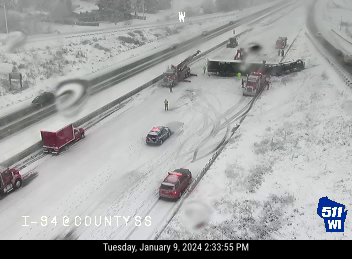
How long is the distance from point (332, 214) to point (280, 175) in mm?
6134

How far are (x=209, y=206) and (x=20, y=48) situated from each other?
4715 centimetres

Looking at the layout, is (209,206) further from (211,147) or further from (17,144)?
(17,144)

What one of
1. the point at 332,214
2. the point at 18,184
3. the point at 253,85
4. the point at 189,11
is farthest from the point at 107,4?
the point at 332,214

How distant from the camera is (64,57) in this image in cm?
5659

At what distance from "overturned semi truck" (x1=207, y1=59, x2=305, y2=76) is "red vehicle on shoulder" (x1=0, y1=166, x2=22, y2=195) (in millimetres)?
35116

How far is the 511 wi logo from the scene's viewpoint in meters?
17.7

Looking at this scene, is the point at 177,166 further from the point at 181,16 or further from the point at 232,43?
the point at 181,16

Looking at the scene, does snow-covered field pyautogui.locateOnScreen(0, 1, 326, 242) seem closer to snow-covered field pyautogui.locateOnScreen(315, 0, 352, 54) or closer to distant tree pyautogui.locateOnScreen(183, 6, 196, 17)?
snow-covered field pyautogui.locateOnScreen(315, 0, 352, 54)

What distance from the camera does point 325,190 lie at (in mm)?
21766

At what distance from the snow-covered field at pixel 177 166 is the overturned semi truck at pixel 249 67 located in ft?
25.3

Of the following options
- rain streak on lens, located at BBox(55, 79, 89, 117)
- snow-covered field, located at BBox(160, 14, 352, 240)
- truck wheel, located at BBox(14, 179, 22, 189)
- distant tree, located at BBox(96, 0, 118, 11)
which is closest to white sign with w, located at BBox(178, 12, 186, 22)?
distant tree, located at BBox(96, 0, 118, 11)

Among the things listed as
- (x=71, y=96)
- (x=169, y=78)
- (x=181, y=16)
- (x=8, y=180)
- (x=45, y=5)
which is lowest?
(x=8, y=180)

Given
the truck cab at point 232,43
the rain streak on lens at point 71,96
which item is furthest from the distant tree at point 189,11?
the rain streak on lens at point 71,96
